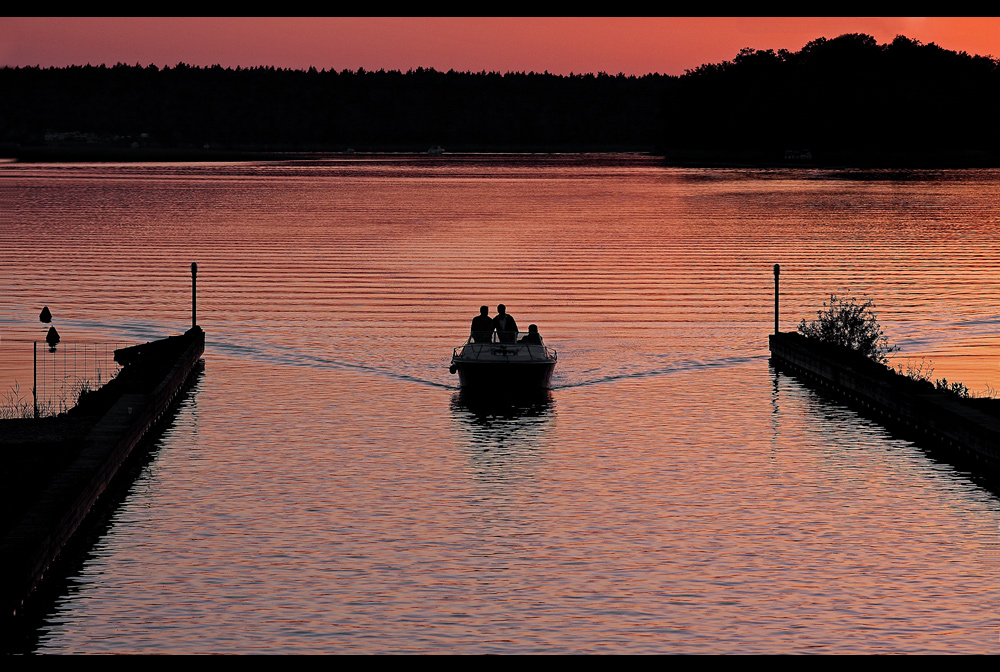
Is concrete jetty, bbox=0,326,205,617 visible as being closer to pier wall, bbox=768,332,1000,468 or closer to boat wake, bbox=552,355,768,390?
boat wake, bbox=552,355,768,390

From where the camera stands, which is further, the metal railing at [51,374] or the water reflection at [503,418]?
the metal railing at [51,374]

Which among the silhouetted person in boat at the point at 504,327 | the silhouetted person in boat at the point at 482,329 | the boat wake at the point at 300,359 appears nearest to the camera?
the silhouetted person in boat at the point at 504,327

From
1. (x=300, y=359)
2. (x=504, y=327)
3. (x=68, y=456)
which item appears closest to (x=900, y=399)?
(x=504, y=327)

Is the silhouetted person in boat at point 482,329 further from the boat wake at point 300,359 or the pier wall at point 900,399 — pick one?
the pier wall at point 900,399

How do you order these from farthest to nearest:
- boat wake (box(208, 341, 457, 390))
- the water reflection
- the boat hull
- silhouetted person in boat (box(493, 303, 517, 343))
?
1. boat wake (box(208, 341, 457, 390))
2. silhouetted person in boat (box(493, 303, 517, 343))
3. the boat hull
4. the water reflection

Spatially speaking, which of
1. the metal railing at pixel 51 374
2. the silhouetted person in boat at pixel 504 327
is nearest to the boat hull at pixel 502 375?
the silhouetted person in boat at pixel 504 327

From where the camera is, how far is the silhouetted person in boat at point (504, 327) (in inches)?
1407

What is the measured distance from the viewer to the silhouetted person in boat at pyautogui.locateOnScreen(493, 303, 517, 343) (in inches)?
1407

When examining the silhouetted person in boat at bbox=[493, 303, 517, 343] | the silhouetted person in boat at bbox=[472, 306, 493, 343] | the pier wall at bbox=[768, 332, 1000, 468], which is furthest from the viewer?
the silhouetted person in boat at bbox=[472, 306, 493, 343]

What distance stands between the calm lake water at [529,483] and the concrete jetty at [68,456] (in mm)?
602

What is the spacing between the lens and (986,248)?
89.1m

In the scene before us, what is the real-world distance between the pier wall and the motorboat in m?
7.50

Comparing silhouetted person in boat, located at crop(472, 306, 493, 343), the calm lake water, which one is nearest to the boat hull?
the calm lake water

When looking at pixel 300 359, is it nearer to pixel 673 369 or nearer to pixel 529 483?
pixel 673 369
